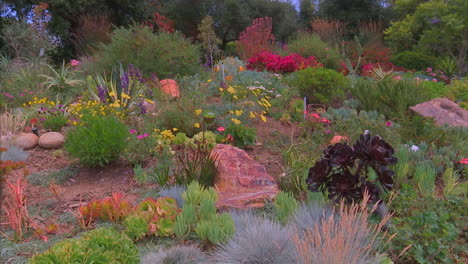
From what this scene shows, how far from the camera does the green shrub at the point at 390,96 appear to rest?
7.51m

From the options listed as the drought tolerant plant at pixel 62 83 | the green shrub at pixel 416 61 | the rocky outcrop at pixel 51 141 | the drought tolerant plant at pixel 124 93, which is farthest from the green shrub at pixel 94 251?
the green shrub at pixel 416 61

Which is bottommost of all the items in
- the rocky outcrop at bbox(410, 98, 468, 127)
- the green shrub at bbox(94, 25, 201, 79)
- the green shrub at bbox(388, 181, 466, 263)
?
the green shrub at bbox(388, 181, 466, 263)

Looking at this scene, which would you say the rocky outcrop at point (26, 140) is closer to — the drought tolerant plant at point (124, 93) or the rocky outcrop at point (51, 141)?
the rocky outcrop at point (51, 141)

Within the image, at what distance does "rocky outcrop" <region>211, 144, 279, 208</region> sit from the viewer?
3887 millimetres

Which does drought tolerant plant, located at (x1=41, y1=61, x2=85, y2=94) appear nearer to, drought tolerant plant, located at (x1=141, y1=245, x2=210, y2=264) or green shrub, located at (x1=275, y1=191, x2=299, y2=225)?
green shrub, located at (x1=275, y1=191, x2=299, y2=225)

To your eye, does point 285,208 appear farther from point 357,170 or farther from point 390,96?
point 390,96

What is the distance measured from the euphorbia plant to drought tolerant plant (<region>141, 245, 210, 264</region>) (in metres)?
1.07

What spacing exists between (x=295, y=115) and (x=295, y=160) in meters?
2.50

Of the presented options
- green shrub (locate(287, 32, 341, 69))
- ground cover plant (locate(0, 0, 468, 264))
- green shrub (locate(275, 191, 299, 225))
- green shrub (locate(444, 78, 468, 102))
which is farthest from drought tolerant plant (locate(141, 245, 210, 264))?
green shrub (locate(287, 32, 341, 69))

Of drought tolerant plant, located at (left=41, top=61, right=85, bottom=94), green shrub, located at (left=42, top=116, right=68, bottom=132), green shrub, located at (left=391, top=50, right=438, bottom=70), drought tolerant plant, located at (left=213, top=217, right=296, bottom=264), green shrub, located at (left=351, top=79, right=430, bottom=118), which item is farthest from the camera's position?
green shrub, located at (left=391, top=50, right=438, bottom=70)

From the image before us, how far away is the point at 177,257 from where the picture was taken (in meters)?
2.82

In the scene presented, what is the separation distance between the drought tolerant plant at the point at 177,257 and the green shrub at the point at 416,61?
664 inches

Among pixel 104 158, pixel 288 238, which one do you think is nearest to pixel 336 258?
pixel 288 238

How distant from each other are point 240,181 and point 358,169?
4.66 feet
